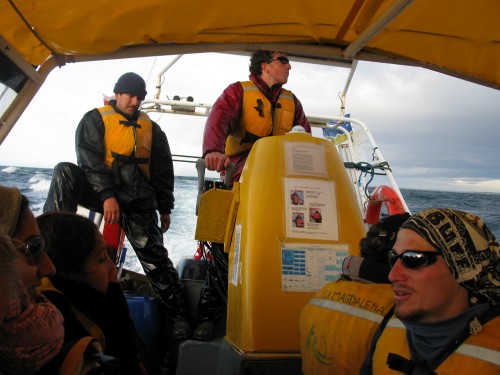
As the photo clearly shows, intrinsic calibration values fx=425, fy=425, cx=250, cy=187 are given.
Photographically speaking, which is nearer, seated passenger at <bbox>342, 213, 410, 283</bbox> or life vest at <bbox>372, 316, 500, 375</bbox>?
life vest at <bbox>372, 316, 500, 375</bbox>

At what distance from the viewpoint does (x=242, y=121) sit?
2.81m

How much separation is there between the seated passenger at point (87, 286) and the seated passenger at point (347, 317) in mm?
680

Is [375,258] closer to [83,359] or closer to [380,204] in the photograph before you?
[83,359]

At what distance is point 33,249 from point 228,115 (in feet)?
5.53

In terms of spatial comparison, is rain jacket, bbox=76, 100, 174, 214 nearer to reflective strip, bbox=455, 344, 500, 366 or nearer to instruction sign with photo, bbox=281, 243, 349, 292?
instruction sign with photo, bbox=281, 243, 349, 292

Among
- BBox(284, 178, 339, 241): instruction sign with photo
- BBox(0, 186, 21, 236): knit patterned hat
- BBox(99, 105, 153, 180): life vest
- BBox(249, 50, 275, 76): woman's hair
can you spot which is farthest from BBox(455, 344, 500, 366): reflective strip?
BBox(99, 105, 153, 180): life vest

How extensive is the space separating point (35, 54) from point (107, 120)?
1.05m

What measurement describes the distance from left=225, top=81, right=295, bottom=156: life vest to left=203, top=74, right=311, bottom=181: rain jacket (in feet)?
0.11

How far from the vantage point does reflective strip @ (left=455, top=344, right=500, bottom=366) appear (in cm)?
102

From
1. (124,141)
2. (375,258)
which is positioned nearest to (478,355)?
(375,258)

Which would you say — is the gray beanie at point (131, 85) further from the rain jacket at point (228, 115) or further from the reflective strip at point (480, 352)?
the reflective strip at point (480, 352)

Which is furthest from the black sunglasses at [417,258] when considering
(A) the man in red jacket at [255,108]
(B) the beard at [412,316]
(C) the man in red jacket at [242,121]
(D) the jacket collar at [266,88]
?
(D) the jacket collar at [266,88]

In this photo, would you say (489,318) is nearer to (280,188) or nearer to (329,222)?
(329,222)

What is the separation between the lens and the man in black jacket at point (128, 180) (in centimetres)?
282
